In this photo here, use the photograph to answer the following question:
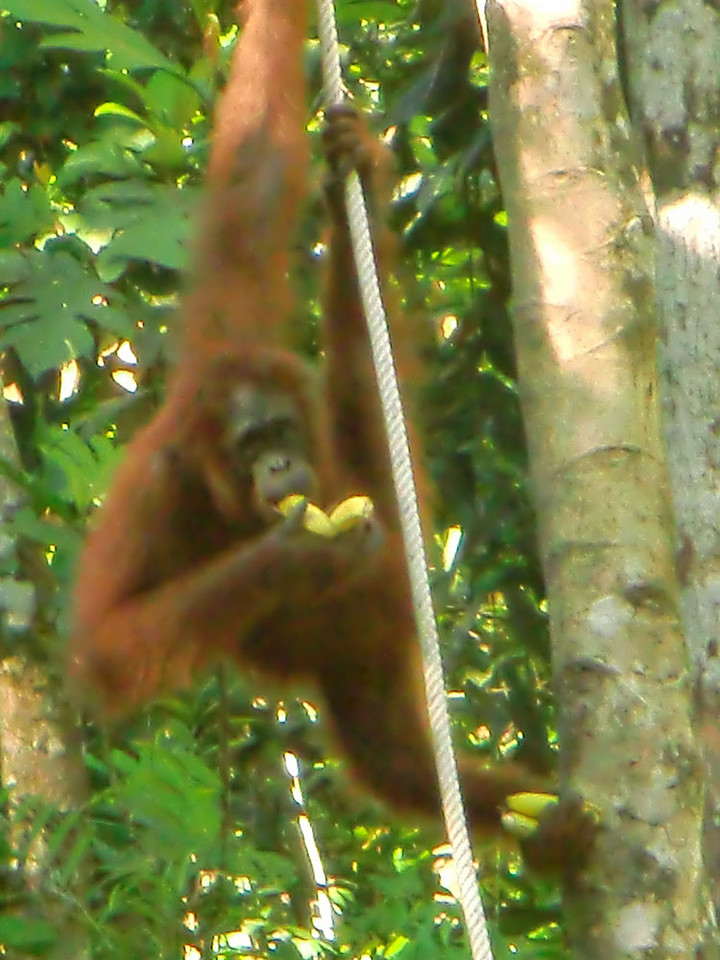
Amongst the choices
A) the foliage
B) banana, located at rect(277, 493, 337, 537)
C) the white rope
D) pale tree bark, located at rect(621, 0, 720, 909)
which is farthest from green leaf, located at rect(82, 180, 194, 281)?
pale tree bark, located at rect(621, 0, 720, 909)

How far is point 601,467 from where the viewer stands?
179 centimetres

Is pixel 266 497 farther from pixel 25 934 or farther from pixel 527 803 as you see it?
pixel 25 934

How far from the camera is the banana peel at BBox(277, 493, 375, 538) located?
8.81 ft

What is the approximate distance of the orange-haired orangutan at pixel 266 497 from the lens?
9.02ft

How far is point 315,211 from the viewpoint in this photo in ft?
11.8

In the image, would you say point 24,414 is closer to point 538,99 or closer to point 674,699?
point 538,99

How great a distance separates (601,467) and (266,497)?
1116 millimetres

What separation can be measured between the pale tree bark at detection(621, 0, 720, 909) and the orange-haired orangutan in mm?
533

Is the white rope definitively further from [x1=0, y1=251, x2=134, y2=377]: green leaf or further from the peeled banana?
[x1=0, y1=251, x2=134, y2=377]: green leaf

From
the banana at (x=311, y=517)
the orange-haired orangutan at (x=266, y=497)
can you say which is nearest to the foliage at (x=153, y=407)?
the orange-haired orangutan at (x=266, y=497)

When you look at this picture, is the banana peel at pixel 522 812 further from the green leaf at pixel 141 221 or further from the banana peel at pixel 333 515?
the green leaf at pixel 141 221

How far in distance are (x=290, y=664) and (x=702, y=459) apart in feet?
3.43

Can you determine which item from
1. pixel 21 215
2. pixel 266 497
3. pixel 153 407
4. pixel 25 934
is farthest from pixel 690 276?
pixel 25 934

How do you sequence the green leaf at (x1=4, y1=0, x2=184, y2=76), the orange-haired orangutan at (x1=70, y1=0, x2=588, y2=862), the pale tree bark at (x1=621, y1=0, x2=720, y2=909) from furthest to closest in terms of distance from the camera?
1. the orange-haired orangutan at (x1=70, y1=0, x2=588, y2=862)
2. the green leaf at (x1=4, y1=0, x2=184, y2=76)
3. the pale tree bark at (x1=621, y1=0, x2=720, y2=909)
